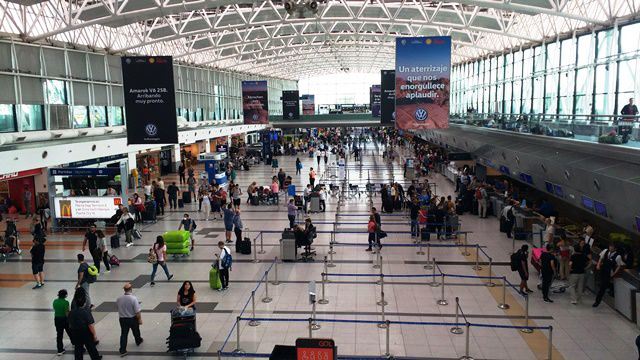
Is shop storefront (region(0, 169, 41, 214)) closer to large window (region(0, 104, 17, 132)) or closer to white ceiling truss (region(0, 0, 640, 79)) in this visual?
large window (region(0, 104, 17, 132))

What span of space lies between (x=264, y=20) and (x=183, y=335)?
26325 millimetres

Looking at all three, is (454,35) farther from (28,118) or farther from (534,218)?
(28,118)


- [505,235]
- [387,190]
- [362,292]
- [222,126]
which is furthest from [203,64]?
[362,292]

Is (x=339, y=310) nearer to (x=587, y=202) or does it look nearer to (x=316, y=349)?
(x=316, y=349)

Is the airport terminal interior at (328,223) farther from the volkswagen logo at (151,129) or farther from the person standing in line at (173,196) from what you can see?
the person standing in line at (173,196)

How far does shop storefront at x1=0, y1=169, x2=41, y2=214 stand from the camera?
74.7ft

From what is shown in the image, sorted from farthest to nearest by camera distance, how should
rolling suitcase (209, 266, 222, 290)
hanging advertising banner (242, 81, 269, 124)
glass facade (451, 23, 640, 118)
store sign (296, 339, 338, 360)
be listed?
hanging advertising banner (242, 81, 269, 124) < glass facade (451, 23, 640, 118) < rolling suitcase (209, 266, 222, 290) < store sign (296, 339, 338, 360)

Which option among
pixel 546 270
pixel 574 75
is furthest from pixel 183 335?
pixel 574 75

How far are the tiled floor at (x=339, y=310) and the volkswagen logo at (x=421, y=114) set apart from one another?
4003 mm

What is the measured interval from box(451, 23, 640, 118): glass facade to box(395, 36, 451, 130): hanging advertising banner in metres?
8.18

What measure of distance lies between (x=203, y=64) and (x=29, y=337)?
3799 cm

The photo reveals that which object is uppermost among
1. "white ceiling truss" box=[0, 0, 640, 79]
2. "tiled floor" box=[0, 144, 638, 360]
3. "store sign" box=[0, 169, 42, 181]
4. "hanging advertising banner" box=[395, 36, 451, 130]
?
"white ceiling truss" box=[0, 0, 640, 79]

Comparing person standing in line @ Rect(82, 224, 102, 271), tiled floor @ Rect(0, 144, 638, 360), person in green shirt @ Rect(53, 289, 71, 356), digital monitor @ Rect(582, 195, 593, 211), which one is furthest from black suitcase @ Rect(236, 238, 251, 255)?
digital monitor @ Rect(582, 195, 593, 211)

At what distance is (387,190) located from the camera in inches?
882
